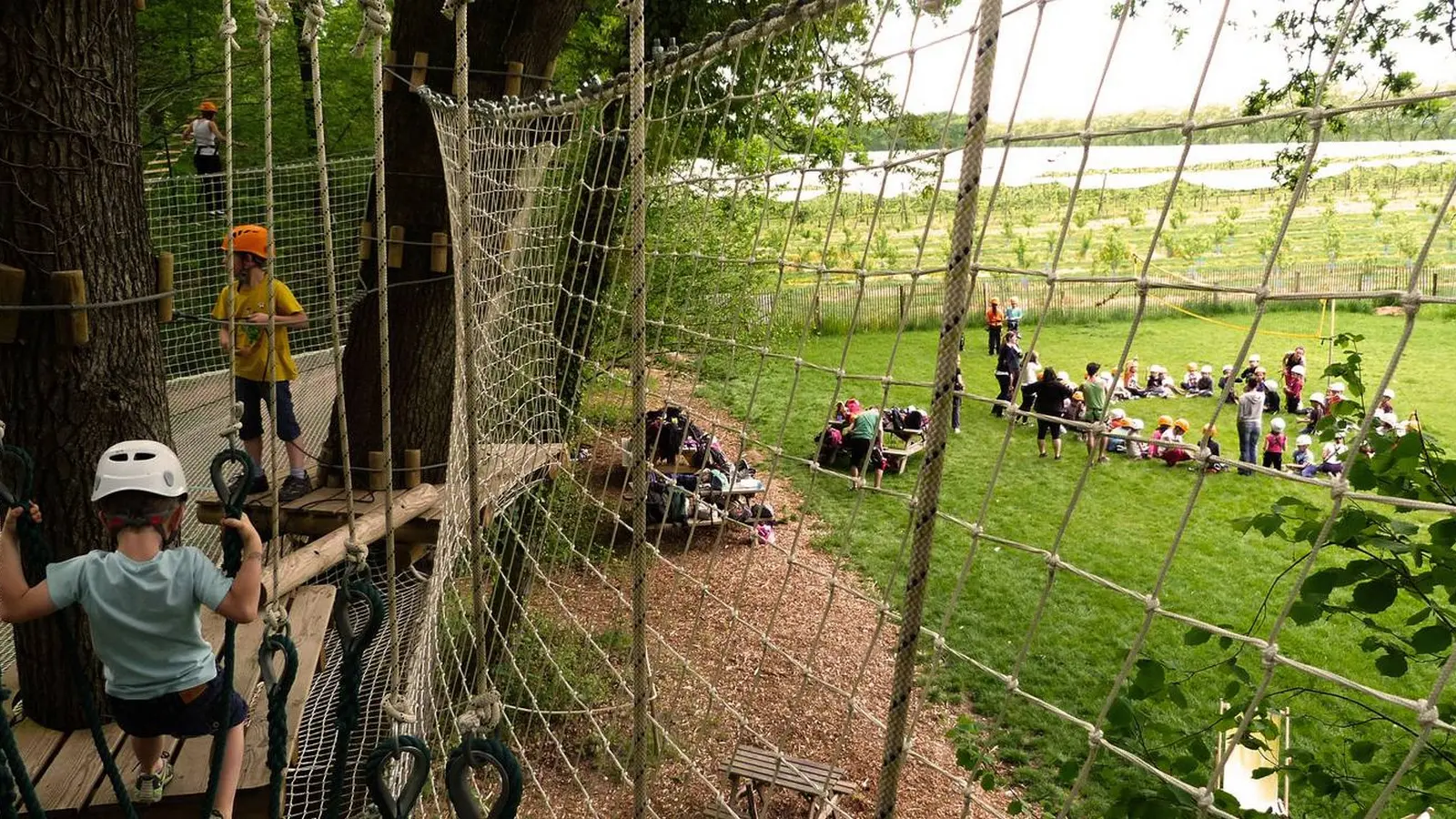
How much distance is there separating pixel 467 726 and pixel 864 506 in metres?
9.00

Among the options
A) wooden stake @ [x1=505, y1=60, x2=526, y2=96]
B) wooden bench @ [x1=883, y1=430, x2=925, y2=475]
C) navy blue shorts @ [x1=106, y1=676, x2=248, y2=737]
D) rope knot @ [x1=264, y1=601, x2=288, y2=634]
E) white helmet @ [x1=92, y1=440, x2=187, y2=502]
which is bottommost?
wooden bench @ [x1=883, y1=430, x2=925, y2=475]

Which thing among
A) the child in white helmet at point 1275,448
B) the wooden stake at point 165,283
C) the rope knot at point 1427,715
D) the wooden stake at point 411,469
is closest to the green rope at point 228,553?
the wooden stake at point 165,283

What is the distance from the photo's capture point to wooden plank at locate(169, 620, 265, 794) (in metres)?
2.23

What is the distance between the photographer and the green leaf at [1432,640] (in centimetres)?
141

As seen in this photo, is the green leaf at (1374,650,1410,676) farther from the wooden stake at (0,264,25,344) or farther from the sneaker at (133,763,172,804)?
the wooden stake at (0,264,25,344)

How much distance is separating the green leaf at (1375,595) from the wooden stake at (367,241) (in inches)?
143

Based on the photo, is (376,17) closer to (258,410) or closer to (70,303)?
(70,303)

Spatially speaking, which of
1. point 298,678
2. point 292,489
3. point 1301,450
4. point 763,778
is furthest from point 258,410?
point 1301,450

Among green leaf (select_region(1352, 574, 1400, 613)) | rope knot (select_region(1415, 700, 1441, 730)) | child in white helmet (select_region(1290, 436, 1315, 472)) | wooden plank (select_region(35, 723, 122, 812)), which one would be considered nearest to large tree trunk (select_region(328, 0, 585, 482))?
wooden plank (select_region(35, 723, 122, 812))

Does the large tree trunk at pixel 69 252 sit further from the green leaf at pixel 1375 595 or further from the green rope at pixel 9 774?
the green leaf at pixel 1375 595

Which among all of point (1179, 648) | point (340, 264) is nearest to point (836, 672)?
point (1179, 648)

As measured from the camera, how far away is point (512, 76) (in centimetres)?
414

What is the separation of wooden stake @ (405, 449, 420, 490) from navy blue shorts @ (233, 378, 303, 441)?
555 millimetres

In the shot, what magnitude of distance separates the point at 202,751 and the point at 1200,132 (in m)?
2.47
